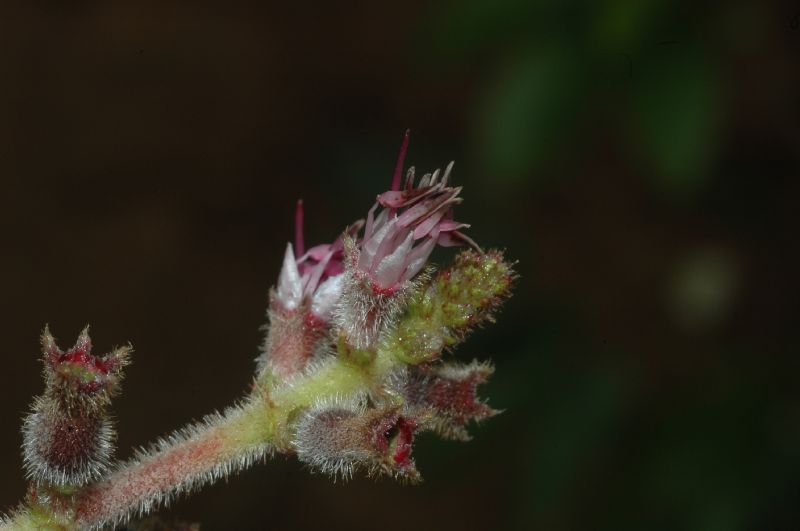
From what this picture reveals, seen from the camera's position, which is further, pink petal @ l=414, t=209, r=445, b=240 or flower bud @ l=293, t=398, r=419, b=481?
pink petal @ l=414, t=209, r=445, b=240

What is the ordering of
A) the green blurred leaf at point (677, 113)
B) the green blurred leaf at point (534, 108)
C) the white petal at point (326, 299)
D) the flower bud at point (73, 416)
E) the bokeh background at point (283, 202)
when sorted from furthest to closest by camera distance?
the bokeh background at point (283, 202) < the green blurred leaf at point (534, 108) < the green blurred leaf at point (677, 113) < the white petal at point (326, 299) < the flower bud at point (73, 416)

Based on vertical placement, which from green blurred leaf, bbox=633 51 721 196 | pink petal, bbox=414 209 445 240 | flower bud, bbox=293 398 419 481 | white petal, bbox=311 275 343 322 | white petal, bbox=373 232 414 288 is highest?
green blurred leaf, bbox=633 51 721 196

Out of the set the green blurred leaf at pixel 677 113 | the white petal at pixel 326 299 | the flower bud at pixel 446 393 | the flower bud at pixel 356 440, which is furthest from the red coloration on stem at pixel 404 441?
the green blurred leaf at pixel 677 113

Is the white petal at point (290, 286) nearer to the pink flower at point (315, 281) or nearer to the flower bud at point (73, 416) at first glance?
the pink flower at point (315, 281)

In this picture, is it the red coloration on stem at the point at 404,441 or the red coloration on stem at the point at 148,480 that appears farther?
the red coloration on stem at the point at 148,480

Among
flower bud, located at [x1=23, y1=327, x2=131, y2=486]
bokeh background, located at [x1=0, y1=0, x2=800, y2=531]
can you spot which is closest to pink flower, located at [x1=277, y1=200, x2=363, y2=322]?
flower bud, located at [x1=23, y1=327, x2=131, y2=486]

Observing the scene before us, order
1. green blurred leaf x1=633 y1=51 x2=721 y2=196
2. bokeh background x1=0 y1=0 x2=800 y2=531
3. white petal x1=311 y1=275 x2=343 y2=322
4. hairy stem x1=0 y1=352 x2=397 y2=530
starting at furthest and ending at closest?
bokeh background x1=0 y1=0 x2=800 y2=531 < green blurred leaf x1=633 y1=51 x2=721 y2=196 < white petal x1=311 y1=275 x2=343 y2=322 < hairy stem x1=0 y1=352 x2=397 y2=530

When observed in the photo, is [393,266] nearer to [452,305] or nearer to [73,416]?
[452,305]

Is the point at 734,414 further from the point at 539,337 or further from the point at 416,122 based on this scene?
the point at 416,122

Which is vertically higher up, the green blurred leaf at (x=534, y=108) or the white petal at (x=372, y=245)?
the green blurred leaf at (x=534, y=108)

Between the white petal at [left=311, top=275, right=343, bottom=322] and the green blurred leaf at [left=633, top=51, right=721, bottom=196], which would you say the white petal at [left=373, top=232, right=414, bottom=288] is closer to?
the white petal at [left=311, top=275, right=343, bottom=322]
